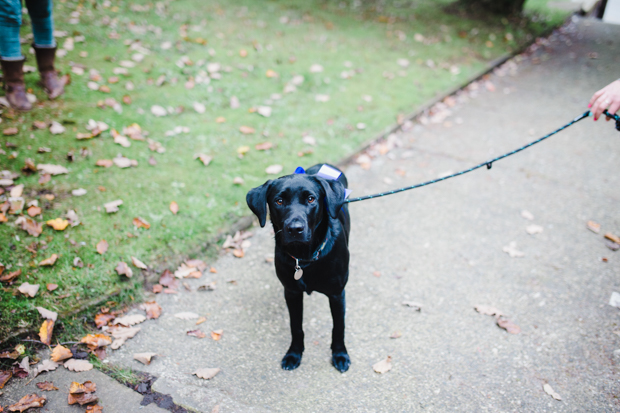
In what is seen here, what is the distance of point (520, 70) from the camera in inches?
317

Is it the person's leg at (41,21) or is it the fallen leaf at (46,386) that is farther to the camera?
the person's leg at (41,21)

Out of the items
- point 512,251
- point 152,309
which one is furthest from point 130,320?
point 512,251

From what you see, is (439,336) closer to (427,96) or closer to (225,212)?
(225,212)

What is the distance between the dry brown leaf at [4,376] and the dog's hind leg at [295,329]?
174 cm

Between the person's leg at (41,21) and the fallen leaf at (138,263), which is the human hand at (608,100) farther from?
the person's leg at (41,21)

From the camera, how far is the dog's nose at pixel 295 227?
89.3 inches

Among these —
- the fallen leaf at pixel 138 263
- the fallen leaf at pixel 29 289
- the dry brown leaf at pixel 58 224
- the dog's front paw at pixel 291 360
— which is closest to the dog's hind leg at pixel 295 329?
the dog's front paw at pixel 291 360

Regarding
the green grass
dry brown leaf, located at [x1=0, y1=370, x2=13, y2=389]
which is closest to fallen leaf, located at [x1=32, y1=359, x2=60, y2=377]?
dry brown leaf, located at [x1=0, y1=370, x2=13, y2=389]

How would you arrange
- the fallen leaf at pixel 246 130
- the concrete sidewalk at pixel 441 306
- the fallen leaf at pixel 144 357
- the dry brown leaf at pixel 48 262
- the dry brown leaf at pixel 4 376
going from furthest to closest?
the fallen leaf at pixel 246 130 < the dry brown leaf at pixel 48 262 < the fallen leaf at pixel 144 357 < the concrete sidewalk at pixel 441 306 < the dry brown leaf at pixel 4 376

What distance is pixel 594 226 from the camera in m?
4.32

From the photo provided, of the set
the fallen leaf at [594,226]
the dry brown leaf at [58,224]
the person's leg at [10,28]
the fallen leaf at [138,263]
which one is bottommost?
the fallen leaf at [138,263]

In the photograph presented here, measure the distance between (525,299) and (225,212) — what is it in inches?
109

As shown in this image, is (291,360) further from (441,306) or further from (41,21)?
(41,21)

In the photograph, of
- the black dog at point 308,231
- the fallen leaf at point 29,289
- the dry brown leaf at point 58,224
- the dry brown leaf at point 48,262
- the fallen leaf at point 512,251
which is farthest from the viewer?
the fallen leaf at point 512,251
